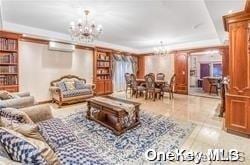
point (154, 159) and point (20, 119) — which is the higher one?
point (20, 119)

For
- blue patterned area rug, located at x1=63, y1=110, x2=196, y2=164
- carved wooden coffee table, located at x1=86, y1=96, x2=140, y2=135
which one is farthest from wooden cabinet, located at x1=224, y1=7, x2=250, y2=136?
carved wooden coffee table, located at x1=86, y1=96, x2=140, y2=135

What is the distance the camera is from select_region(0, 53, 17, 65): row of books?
4.93 metres

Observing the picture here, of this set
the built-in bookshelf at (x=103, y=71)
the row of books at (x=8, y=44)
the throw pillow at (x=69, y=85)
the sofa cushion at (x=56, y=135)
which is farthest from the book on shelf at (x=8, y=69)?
the sofa cushion at (x=56, y=135)

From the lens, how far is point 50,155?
3.68 feet

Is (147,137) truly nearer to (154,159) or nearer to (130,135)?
(130,135)

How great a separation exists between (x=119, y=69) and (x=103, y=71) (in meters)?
1.21

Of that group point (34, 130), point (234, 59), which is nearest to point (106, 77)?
point (234, 59)

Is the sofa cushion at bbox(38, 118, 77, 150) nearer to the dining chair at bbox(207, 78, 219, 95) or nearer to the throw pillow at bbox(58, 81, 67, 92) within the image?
the throw pillow at bbox(58, 81, 67, 92)

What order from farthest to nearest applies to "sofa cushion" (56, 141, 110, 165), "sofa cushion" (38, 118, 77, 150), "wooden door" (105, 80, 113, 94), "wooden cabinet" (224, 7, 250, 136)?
"wooden door" (105, 80, 113, 94), "wooden cabinet" (224, 7, 250, 136), "sofa cushion" (38, 118, 77, 150), "sofa cushion" (56, 141, 110, 165)

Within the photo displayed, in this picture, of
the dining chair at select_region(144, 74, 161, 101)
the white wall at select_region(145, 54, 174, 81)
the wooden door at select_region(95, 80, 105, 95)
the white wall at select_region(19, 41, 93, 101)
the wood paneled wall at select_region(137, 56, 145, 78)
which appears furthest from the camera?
the wood paneled wall at select_region(137, 56, 145, 78)

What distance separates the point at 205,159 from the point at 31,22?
5349 mm

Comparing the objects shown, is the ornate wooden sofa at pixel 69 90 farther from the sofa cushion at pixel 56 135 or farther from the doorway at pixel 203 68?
the doorway at pixel 203 68

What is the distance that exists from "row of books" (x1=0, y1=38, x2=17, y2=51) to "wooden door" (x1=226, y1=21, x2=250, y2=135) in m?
5.74

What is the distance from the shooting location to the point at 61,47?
20.5ft
